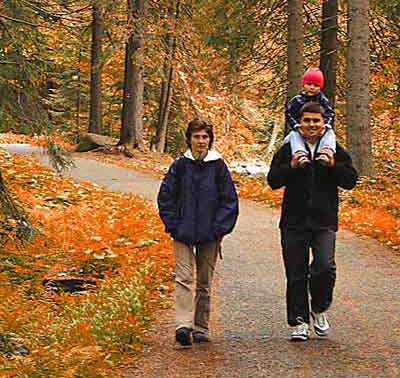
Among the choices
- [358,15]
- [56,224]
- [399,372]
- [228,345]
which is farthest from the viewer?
[358,15]

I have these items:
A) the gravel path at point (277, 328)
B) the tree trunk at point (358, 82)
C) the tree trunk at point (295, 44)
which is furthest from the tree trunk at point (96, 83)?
the gravel path at point (277, 328)

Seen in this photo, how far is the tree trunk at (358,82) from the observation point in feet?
63.5

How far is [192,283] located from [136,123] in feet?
77.8

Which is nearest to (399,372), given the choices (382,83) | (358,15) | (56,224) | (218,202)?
(218,202)

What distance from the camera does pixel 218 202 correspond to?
7.61 metres

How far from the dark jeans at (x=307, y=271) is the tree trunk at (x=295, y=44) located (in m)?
14.1

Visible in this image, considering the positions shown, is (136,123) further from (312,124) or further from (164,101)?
(312,124)

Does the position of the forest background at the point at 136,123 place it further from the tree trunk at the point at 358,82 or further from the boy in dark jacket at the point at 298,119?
the boy in dark jacket at the point at 298,119

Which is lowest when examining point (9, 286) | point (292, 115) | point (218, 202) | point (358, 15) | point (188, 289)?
point (9, 286)

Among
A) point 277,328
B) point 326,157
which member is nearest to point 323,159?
point 326,157

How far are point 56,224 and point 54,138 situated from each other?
8.30 ft

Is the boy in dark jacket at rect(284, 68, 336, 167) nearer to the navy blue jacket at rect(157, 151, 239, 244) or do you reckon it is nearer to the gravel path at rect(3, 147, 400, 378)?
the navy blue jacket at rect(157, 151, 239, 244)

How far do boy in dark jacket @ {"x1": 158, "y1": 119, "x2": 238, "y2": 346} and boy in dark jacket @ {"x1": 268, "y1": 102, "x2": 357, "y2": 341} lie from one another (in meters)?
0.46

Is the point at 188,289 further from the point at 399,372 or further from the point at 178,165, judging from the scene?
the point at 399,372
